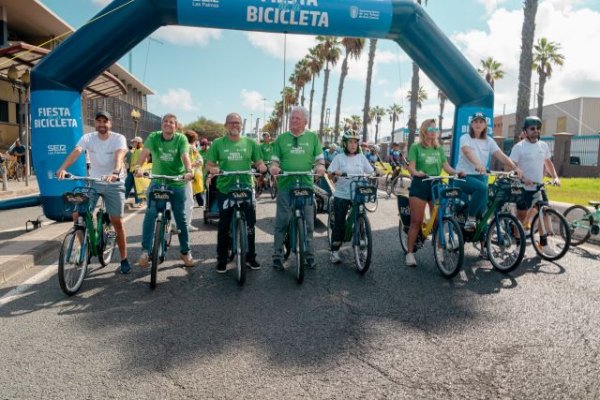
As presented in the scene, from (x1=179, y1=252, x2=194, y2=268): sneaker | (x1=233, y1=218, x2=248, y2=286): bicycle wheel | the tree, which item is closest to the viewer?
(x1=233, y1=218, x2=248, y2=286): bicycle wheel

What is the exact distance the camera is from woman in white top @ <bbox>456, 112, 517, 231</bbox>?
6.30 meters

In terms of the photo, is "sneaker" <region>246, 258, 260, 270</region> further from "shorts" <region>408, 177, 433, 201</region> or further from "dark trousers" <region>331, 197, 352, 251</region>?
"shorts" <region>408, 177, 433, 201</region>

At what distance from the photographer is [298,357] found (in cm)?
340

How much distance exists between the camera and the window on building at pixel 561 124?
47312 mm

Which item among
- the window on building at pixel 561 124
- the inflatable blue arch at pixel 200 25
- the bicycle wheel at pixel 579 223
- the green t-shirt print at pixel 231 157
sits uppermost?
the window on building at pixel 561 124

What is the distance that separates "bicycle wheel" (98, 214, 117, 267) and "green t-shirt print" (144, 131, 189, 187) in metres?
0.94

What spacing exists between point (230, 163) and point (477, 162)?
11.0 feet

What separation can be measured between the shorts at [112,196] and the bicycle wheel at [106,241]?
0.21 metres

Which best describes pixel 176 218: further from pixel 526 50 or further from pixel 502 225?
pixel 526 50

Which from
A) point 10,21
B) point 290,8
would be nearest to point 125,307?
point 290,8

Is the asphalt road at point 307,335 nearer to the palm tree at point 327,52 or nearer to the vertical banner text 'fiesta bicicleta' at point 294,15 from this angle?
the vertical banner text 'fiesta bicicleta' at point 294,15

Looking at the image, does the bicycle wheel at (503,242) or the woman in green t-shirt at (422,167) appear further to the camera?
the woman in green t-shirt at (422,167)

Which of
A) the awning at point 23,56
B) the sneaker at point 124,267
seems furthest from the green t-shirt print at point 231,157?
the awning at point 23,56

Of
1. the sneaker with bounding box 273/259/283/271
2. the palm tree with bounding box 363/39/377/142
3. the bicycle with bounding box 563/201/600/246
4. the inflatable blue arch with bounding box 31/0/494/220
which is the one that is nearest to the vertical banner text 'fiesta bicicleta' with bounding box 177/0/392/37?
the inflatable blue arch with bounding box 31/0/494/220
